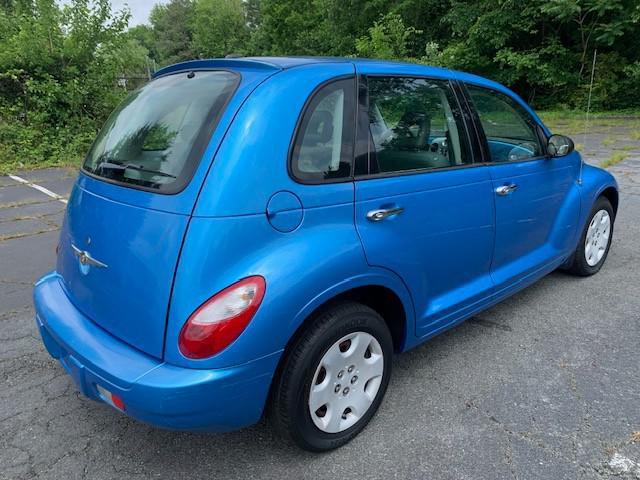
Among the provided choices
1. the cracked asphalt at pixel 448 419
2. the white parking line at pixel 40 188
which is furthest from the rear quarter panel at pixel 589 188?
the white parking line at pixel 40 188

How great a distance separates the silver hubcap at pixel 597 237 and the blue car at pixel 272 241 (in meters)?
1.60

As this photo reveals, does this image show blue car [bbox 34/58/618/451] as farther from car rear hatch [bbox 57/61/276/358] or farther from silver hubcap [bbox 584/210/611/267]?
silver hubcap [bbox 584/210/611/267]

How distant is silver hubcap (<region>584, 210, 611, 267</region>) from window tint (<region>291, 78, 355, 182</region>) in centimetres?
271

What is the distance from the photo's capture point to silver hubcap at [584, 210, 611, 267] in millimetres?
4043

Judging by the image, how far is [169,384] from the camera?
177 centimetres

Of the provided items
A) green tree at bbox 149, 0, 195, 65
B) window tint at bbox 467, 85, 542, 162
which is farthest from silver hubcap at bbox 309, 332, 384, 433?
green tree at bbox 149, 0, 195, 65

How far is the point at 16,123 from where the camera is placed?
10.4 meters

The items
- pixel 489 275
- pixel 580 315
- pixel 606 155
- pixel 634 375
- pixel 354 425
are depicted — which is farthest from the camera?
pixel 606 155

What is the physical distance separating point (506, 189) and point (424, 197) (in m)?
0.79

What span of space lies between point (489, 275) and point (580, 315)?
102 centimetres

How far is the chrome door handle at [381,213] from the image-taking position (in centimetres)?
222

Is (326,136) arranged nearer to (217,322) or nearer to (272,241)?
(272,241)

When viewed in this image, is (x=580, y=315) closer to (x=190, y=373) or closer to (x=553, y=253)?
(x=553, y=253)

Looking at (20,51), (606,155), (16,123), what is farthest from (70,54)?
(606,155)
